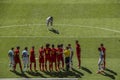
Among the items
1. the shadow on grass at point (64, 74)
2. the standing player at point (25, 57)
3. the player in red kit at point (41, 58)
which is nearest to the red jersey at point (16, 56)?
the standing player at point (25, 57)

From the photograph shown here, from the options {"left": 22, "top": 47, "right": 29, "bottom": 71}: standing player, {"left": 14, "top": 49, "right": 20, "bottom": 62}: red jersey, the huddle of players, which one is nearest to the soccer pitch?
the huddle of players

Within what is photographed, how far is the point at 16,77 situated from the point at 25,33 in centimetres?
1017

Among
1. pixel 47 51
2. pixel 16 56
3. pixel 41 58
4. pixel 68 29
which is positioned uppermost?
pixel 68 29

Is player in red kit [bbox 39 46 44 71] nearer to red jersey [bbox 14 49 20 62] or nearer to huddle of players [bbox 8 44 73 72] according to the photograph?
huddle of players [bbox 8 44 73 72]

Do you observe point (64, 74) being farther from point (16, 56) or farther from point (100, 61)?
point (16, 56)

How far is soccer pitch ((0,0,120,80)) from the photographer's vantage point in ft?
97.5

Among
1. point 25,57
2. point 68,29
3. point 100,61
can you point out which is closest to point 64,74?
point 100,61

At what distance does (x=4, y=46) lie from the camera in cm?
3488

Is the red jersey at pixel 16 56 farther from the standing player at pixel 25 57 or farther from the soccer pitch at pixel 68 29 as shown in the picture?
the soccer pitch at pixel 68 29

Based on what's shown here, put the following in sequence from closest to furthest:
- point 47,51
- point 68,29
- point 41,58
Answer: point 47,51 → point 41,58 → point 68,29

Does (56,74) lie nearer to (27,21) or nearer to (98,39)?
(98,39)

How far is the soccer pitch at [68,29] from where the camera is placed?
29703 millimetres

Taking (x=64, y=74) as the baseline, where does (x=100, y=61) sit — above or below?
above

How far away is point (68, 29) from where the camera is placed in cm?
3906
